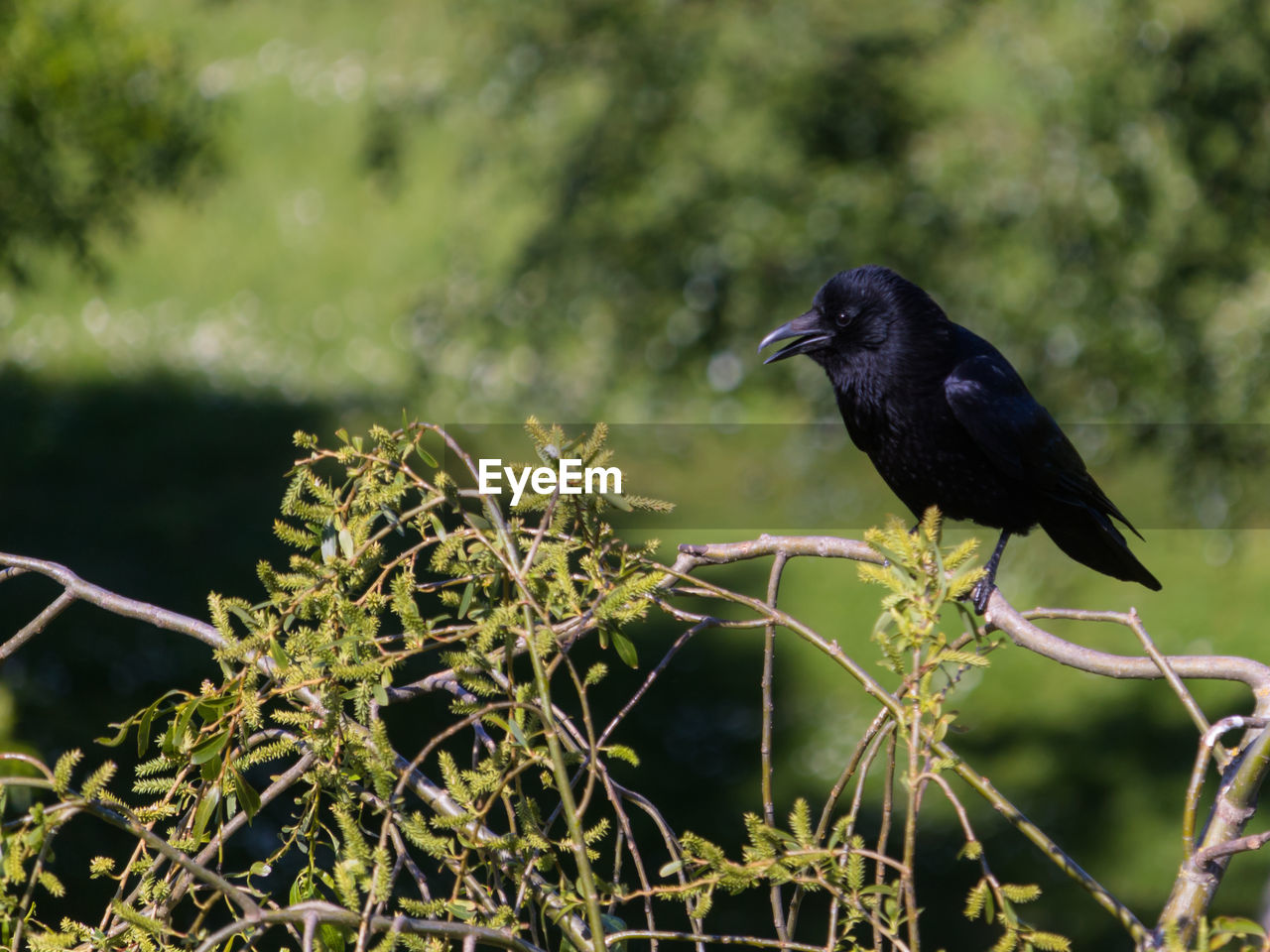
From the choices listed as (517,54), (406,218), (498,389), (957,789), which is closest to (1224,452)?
(957,789)

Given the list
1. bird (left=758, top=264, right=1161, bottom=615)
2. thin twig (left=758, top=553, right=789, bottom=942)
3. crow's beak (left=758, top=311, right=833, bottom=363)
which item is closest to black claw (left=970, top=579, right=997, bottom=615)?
bird (left=758, top=264, right=1161, bottom=615)

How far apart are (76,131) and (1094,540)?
11.1ft

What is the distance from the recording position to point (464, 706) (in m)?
1.31

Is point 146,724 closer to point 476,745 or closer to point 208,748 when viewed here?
point 208,748

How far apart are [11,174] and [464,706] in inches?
138

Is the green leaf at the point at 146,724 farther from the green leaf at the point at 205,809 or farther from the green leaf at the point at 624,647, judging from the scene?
the green leaf at the point at 624,647

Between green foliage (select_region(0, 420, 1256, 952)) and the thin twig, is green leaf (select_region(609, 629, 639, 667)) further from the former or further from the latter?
the thin twig

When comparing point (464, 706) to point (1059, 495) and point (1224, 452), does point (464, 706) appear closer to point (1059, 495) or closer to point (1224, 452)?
point (1059, 495)

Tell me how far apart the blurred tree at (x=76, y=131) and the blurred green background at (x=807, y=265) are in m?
0.01

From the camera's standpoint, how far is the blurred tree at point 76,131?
4.12 metres

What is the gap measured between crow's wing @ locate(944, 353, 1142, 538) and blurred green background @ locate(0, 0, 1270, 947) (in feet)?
6.09

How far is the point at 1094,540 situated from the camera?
3428 mm

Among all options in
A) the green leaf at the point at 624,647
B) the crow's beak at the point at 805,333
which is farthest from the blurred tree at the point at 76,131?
the green leaf at the point at 624,647

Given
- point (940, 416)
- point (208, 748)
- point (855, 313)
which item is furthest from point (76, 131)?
point (208, 748)
